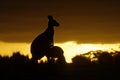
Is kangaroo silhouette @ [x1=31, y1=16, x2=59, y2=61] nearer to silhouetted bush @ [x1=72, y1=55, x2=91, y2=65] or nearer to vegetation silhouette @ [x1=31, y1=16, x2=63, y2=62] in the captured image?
vegetation silhouette @ [x1=31, y1=16, x2=63, y2=62]

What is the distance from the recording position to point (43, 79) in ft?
57.5

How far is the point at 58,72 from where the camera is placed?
1908cm

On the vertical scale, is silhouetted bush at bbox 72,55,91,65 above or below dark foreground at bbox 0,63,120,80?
above

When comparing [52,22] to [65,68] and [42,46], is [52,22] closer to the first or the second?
[42,46]

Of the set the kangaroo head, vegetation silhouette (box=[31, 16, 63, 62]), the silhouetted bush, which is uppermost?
the kangaroo head

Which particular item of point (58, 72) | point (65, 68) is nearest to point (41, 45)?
point (65, 68)

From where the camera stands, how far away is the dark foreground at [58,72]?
58.1 feet

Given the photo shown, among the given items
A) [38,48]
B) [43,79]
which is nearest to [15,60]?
[38,48]

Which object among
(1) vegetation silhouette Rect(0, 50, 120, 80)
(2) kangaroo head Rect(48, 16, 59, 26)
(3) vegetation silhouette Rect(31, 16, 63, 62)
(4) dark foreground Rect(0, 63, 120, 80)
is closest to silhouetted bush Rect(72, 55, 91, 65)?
(1) vegetation silhouette Rect(0, 50, 120, 80)

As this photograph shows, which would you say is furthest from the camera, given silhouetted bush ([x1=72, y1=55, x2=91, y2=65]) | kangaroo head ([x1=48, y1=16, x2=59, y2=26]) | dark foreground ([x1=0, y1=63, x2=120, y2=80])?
kangaroo head ([x1=48, y1=16, x2=59, y2=26])

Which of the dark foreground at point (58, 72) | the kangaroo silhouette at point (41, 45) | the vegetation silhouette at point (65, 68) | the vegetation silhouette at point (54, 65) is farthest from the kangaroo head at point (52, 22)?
the dark foreground at point (58, 72)

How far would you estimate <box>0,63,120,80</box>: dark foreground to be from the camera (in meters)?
17.7

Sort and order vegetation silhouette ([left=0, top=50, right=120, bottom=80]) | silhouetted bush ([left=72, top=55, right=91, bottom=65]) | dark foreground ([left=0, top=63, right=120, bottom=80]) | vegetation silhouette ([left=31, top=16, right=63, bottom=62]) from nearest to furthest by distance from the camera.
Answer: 1. dark foreground ([left=0, top=63, right=120, bottom=80])
2. vegetation silhouette ([left=0, top=50, right=120, bottom=80])
3. silhouetted bush ([left=72, top=55, right=91, bottom=65])
4. vegetation silhouette ([left=31, top=16, right=63, bottom=62])

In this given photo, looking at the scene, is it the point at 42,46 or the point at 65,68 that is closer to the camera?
the point at 65,68
